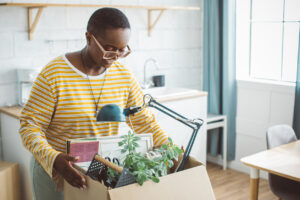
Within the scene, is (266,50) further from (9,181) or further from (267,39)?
(9,181)

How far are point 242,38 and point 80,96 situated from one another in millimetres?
2743

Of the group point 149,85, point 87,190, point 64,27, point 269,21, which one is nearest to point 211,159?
point 149,85

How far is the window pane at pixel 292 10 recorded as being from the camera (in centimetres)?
330

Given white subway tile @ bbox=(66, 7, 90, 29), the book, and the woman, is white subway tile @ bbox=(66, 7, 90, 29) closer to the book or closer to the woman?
the woman

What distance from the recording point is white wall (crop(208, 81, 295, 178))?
3.38m

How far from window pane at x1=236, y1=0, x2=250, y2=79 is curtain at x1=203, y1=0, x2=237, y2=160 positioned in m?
0.15

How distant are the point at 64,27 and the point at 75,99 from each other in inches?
72.5

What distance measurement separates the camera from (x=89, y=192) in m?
1.06

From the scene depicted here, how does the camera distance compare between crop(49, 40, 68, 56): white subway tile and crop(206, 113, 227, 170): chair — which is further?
crop(206, 113, 227, 170): chair

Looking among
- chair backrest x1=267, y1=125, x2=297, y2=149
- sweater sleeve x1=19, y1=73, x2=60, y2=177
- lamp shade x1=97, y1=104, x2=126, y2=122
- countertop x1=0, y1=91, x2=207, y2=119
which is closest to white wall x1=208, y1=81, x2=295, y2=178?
countertop x1=0, y1=91, x2=207, y2=119

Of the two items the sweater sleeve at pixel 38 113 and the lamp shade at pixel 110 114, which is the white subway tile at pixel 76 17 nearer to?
the sweater sleeve at pixel 38 113

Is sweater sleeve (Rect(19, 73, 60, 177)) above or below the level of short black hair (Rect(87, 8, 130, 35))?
below

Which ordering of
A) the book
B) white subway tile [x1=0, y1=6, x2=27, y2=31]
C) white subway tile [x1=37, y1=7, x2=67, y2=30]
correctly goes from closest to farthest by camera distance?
1. the book
2. white subway tile [x1=0, y1=6, x2=27, y2=31]
3. white subway tile [x1=37, y1=7, x2=67, y2=30]

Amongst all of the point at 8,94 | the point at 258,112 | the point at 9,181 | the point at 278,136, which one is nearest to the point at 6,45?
the point at 8,94
